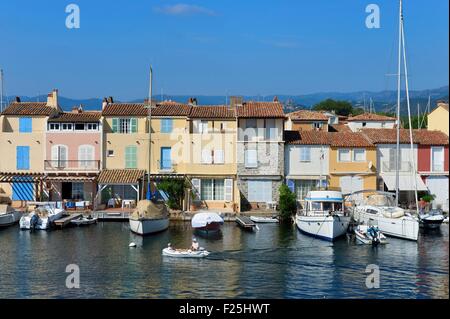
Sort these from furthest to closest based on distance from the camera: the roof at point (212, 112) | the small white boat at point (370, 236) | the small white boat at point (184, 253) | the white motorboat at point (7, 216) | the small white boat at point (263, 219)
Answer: the roof at point (212, 112) < the small white boat at point (263, 219) < the white motorboat at point (7, 216) < the small white boat at point (370, 236) < the small white boat at point (184, 253)

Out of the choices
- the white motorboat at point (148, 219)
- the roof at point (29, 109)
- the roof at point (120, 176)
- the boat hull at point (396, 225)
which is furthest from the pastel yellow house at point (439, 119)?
the roof at point (29, 109)

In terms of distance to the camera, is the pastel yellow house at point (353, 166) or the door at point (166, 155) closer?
the door at point (166, 155)

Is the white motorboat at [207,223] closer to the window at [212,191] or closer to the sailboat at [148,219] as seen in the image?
the sailboat at [148,219]

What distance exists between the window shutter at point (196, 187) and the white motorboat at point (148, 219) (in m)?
6.88

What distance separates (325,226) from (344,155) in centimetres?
1261

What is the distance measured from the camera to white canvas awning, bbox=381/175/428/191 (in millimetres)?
44156

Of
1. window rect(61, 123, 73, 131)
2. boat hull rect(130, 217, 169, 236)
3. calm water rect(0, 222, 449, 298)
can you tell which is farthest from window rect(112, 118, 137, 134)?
boat hull rect(130, 217, 169, 236)

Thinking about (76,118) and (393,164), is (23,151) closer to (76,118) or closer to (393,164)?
(76,118)

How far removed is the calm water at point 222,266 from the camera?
72.7ft

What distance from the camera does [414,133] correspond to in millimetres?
47688

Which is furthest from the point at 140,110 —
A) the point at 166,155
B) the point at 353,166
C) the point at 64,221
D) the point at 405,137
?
the point at 405,137
